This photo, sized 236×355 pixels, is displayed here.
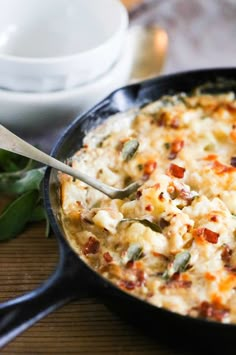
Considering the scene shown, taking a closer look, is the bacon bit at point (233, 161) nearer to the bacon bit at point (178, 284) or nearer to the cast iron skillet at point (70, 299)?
the bacon bit at point (178, 284)

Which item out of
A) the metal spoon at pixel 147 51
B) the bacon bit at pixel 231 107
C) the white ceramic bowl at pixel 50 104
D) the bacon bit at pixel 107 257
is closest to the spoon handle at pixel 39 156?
the bacon bit at pixel 107 257

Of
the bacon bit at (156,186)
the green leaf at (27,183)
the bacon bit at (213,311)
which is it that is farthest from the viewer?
the green leaf at (27,183)

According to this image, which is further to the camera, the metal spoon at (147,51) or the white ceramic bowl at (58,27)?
the metal spoon at (147,51)

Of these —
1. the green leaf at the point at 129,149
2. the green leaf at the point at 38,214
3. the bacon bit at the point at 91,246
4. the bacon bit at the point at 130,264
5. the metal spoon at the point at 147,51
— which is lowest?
the metal spoon at the point at 147,51

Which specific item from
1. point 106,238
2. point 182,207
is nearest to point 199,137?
point 182,207

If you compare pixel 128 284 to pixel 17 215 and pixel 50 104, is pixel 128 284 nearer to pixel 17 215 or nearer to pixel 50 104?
pixel 17 215

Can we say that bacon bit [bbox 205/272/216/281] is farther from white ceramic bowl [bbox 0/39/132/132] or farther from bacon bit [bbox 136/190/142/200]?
white ceramic bowl [bbox 0/39/132/132]

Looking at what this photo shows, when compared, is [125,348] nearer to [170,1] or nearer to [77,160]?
[77,160]
